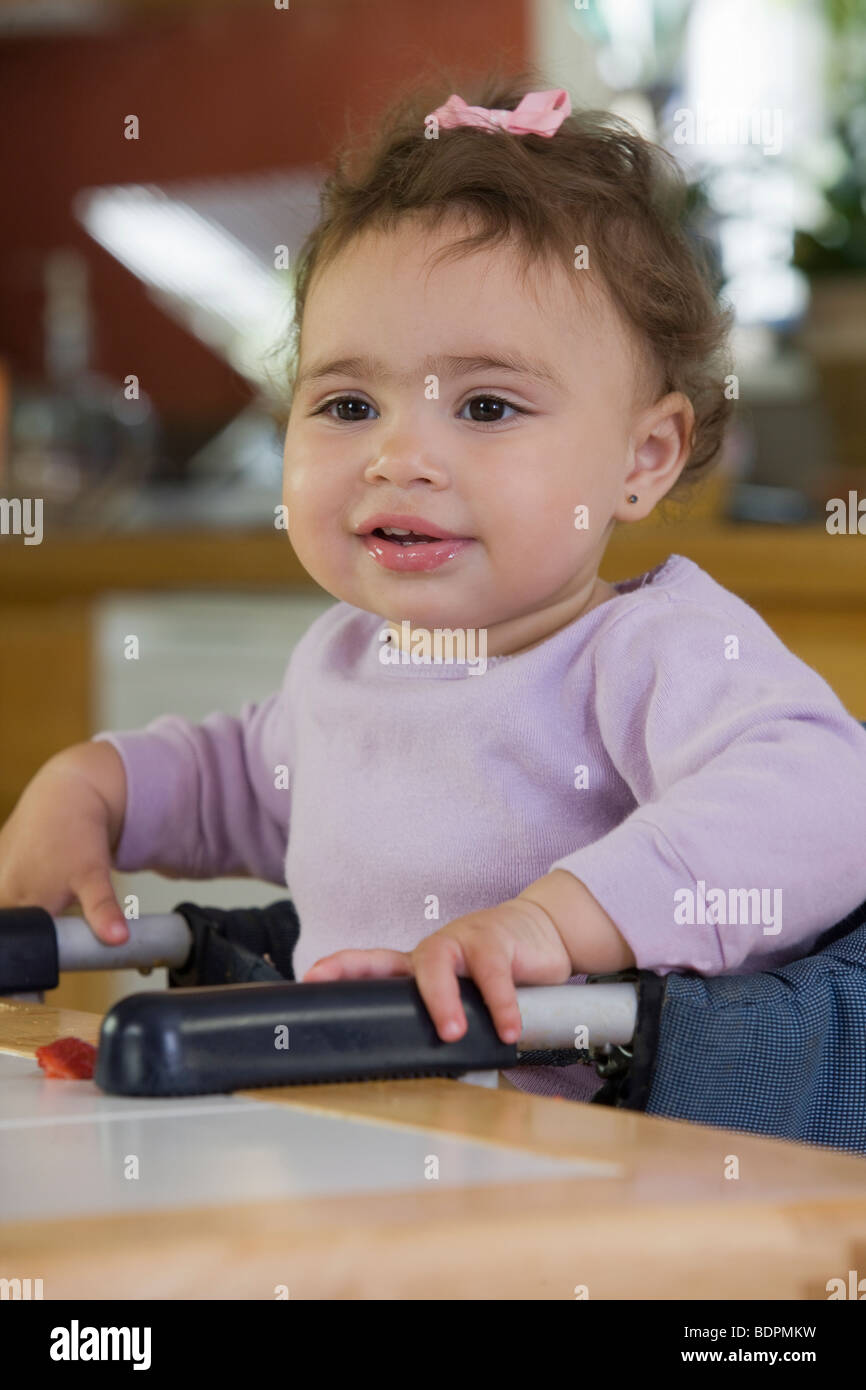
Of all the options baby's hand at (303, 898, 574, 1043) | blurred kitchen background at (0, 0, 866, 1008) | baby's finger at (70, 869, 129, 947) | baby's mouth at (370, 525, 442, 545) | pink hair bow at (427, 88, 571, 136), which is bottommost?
baby's hand at (303, 898, 574, 1043)

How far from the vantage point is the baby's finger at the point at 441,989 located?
0.73 meters

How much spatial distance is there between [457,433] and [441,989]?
393 millimetres

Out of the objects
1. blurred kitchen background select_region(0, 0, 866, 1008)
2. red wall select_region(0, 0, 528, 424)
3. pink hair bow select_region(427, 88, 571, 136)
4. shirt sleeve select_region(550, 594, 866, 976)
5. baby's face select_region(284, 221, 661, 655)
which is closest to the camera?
shirt sleeve select_region(550, 594, 866, 976)

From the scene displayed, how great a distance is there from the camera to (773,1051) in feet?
2.69

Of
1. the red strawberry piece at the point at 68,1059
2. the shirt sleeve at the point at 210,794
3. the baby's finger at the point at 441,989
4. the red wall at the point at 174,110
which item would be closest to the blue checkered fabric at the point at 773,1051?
the baby's finger at the point at 441,989

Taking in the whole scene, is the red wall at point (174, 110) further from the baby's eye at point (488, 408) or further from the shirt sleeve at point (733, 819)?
the shirt sleeve at point (733, 819)

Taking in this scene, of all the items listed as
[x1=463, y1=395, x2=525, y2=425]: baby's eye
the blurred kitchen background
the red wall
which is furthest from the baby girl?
the red wall

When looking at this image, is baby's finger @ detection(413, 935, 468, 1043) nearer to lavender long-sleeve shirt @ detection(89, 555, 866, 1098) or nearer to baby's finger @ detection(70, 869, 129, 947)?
lavender long-sleeve shirt @ detection(89, 555, 866, 1098)

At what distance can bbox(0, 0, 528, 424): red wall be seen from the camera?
152 inches

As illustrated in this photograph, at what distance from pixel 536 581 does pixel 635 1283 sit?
597 mm

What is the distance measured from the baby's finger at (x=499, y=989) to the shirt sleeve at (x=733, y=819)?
9cm

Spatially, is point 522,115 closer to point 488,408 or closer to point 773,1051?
point 488,408
